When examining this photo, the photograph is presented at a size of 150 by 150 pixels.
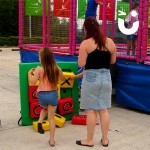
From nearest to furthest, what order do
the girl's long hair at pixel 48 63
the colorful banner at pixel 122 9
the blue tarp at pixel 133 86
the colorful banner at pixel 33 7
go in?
the girl's long hair at pixel 48 63, the blue tarp at pixel 133 86, the colorful banner at pixel 122 9, the colorful banner at pixel 33 7

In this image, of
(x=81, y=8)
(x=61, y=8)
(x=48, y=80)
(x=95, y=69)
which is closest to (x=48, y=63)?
(x=48, y=80)

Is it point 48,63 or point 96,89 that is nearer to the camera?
point 96,89

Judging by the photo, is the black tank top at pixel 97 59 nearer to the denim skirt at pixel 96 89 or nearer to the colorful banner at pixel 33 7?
the denim skirt at pixel 96 89

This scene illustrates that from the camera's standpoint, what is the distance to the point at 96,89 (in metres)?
4.36

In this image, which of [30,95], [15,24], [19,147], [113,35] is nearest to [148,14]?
[113,35]

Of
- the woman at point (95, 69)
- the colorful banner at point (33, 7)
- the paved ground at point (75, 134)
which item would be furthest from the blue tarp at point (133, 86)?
the colorful banner at point (33, 7)

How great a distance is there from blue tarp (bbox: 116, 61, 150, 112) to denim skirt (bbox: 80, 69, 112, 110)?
1.85 metres

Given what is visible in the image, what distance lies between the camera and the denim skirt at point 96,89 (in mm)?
4352

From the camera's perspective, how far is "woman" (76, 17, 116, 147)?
430cm

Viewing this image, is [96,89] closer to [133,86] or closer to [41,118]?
[41,118]

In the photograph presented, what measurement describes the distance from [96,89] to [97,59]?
1.24ft

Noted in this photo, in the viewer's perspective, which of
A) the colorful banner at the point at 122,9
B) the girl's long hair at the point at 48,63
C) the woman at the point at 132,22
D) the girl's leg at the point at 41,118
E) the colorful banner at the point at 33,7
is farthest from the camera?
the colorful banner at the point at 33,7

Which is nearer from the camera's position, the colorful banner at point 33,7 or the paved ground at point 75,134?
the paved ground at point 75,134

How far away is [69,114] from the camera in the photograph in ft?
18.9
